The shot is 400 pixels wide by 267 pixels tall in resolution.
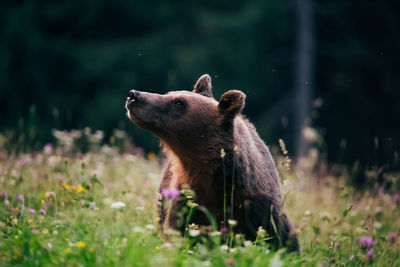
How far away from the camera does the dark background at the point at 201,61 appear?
51.4 feet

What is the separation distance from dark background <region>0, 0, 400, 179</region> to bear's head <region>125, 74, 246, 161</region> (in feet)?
36.0

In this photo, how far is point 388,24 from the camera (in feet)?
53.9

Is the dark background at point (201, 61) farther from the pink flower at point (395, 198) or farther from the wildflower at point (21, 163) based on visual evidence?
the wildflower at point (21, 163)

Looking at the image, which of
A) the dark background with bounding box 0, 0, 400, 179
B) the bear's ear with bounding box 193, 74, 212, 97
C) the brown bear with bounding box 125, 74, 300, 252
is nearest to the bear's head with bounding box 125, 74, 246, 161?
the brown bear with bounding box 125, 74, 300, 252

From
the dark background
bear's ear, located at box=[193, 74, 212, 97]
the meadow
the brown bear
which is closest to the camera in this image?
the meadow

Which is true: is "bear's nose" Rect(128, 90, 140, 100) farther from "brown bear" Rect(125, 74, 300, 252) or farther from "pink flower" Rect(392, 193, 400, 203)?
"pink flower" Rect(392, 193, 400, 203)

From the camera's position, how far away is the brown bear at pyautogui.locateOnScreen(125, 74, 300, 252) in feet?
12.6

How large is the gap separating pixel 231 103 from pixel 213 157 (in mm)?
496

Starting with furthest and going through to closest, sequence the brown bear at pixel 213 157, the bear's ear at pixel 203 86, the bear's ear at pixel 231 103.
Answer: the bear's ear at pixel 203 86, the bear's ear at pixel 231 103, the brown bear at pixel 213 157

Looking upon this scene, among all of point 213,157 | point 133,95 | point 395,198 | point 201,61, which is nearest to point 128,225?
point 213,157

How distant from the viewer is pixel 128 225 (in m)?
4.12

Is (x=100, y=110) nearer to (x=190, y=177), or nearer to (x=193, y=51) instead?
(x=193, y=51)

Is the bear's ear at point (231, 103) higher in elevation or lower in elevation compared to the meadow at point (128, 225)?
higher

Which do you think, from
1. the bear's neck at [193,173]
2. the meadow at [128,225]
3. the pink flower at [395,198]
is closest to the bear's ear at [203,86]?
the bear's neck at [193,173]
